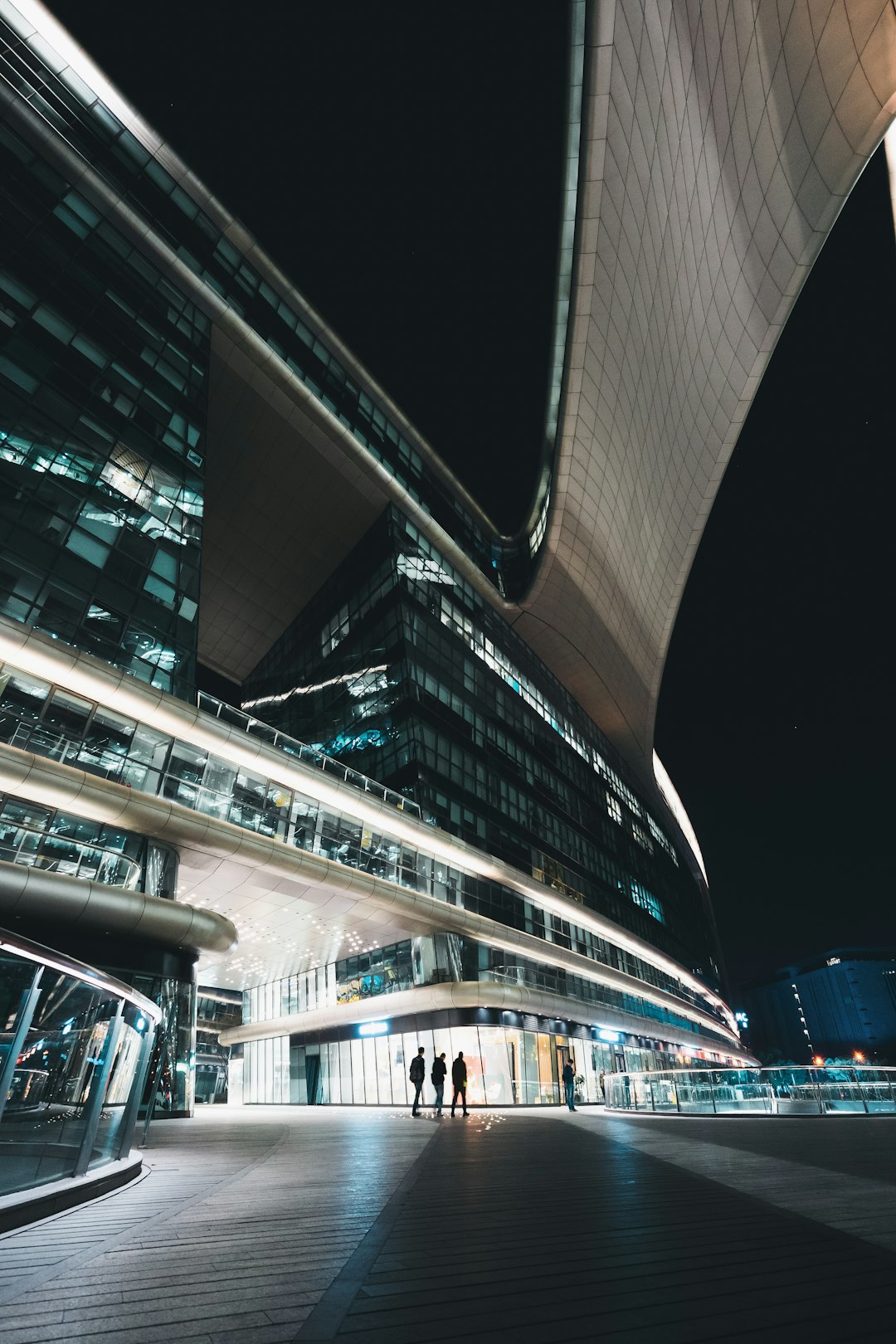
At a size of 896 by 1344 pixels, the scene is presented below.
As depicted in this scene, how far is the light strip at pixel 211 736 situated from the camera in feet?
63.4

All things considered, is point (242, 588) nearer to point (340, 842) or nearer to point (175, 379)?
point (175, 379)

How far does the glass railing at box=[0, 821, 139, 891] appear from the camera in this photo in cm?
1719

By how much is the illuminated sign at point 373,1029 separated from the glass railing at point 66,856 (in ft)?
56.3

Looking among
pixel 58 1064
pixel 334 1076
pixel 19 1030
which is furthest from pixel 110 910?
pixel 334 1076

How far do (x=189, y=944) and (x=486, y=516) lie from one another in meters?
51.7

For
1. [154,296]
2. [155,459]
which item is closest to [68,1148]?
[155,459]

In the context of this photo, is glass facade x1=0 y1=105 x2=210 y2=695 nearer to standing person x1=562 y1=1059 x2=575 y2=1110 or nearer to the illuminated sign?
standing person x1=562 y1=1059 x2=575 y2=1110

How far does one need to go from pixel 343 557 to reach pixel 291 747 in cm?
2536

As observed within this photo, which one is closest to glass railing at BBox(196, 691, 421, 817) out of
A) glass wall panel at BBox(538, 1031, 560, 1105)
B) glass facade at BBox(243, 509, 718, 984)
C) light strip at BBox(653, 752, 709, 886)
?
glass facade at BBox(243, 509, 718, 984)

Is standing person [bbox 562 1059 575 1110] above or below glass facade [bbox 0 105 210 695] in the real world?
below

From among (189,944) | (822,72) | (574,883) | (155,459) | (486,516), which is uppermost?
(486,516)

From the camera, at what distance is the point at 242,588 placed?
170 feet

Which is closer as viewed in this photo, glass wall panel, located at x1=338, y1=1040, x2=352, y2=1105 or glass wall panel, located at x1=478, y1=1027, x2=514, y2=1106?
glass wall panel, located at x1=478, y1=1027, x2=514, y2=1106

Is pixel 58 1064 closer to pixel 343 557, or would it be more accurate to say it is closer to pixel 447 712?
pixel 447 712
